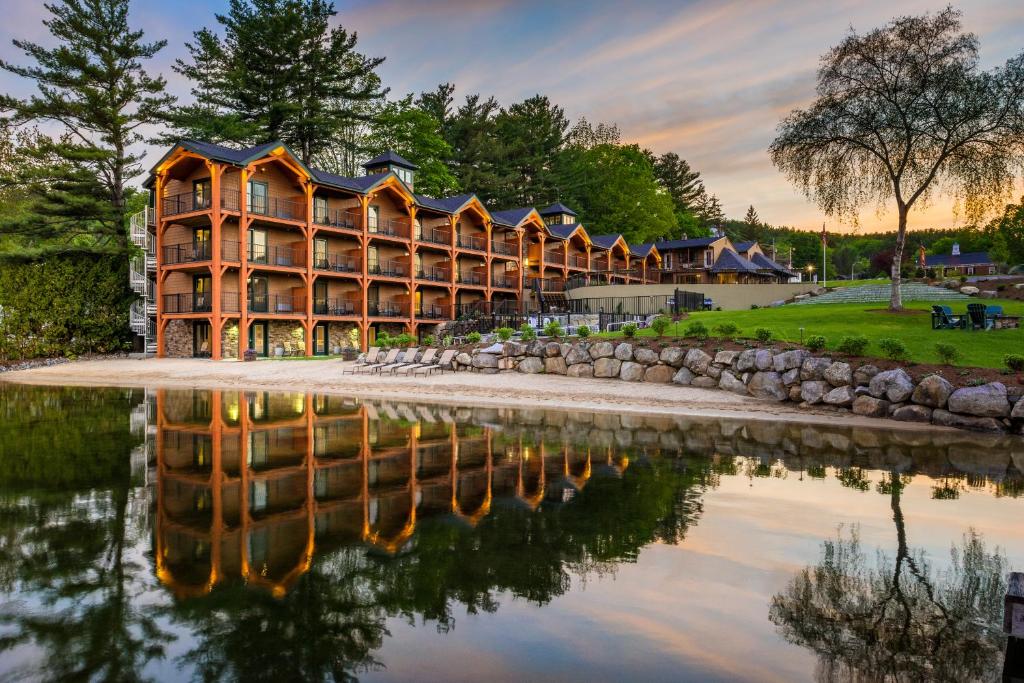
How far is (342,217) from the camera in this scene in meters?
41.7

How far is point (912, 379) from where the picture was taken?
15.1 metres

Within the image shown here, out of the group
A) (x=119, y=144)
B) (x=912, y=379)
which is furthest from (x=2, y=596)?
(x=119, y=144)

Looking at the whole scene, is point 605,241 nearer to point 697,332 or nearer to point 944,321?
point 944,321

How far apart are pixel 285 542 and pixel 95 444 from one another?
758 cm

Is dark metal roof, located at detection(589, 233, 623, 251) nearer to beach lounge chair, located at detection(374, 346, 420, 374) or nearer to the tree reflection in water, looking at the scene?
beach lounge chair, located at detection(374, 346, 420, 374)

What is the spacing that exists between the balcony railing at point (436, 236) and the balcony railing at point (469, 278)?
10.3 feet

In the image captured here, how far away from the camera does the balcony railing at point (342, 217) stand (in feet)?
134

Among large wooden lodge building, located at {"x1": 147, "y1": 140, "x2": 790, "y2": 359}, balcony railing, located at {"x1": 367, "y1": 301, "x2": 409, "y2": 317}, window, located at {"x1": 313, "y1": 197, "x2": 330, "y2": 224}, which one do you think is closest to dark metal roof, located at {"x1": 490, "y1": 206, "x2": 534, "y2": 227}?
large wooden lodge building, located at {"x1": 147, "y1": 140, "x2": 790, "y2": 359}

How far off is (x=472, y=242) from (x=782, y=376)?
121ft

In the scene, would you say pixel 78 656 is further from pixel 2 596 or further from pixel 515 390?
pixel 515 390

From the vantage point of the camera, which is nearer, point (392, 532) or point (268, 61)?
point (392, 532)

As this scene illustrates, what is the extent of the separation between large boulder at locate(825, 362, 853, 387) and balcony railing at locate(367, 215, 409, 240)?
32956mm

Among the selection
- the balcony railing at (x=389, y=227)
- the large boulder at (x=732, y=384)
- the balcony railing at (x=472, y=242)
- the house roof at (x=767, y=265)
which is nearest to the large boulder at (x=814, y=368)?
the large boulder at (x=732, y=384)

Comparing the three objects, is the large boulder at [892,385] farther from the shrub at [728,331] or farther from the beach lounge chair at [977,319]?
the beach lounge chair at [977,319]
